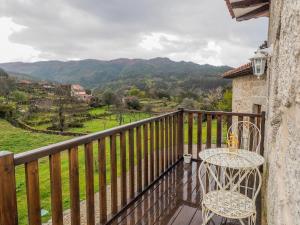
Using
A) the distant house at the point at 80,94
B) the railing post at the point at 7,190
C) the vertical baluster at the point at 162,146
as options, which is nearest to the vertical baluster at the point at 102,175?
the railing post at the point at 7,190

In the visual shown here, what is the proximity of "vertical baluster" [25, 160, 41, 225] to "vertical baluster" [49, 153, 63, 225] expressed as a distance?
16cm

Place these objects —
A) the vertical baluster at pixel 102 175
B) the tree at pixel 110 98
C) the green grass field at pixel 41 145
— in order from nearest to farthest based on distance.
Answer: the vertical baluster at pixel 102 175 < the green grass field at pixel 41 145 < the tree at pixel 110 98

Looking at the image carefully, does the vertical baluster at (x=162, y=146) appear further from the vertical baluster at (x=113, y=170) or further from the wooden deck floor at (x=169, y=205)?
the vertical baluster at (x=113, y=170)

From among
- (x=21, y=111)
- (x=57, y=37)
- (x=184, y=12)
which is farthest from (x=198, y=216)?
(x=57, y=37)

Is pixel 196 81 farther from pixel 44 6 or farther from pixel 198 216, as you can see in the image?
pixel 198 216

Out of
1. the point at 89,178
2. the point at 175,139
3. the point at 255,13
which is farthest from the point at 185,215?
the point at 255,13

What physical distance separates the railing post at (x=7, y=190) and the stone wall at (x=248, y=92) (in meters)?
5.69

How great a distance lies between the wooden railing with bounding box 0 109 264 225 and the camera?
1.43 meters

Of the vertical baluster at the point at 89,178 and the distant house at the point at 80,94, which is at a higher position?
the distant house at the point at 80,94

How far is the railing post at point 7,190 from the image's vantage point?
4.45ft

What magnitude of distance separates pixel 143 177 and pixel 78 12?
331 inches

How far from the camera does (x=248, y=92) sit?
736 centimetres

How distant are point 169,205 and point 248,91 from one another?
218 inches

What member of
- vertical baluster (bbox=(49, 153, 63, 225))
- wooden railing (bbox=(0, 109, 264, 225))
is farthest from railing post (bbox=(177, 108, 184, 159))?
vertical baluster (bbox=(49, 153, 63, 225))
